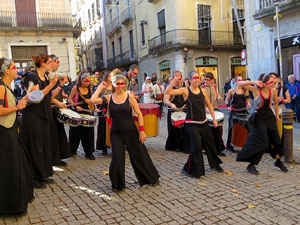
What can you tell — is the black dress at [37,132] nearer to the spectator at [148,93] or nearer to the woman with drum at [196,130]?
the woman with drum at [196,130]

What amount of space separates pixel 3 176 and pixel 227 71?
23.8m

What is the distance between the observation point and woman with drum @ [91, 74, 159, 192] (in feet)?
15.9

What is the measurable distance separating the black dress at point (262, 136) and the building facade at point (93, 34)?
31.1 metres

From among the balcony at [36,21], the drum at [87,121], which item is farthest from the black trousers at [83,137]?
the balcony at [36,21]

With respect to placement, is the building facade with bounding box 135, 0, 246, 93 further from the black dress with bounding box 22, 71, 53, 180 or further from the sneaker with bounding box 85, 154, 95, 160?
the black dress with bounding box 22, 71, 53, 180

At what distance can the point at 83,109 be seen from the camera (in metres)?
6.78

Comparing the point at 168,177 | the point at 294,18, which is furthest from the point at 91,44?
the point at 168,177

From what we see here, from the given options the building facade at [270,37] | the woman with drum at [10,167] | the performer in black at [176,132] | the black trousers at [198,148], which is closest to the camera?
the woman with drum at [10,167]

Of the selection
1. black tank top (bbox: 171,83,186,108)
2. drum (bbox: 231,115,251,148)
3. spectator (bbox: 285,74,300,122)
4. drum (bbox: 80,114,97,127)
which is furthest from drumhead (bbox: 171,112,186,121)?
spectator (bbox: 285,74,300,122)

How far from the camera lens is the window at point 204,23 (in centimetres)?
2488

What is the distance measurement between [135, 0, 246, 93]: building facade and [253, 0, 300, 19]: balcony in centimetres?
866

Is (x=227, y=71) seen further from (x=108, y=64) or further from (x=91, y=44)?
(x=91, y=44)

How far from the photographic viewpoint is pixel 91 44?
45438 mm

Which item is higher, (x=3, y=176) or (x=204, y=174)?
(x=3, y=176)
